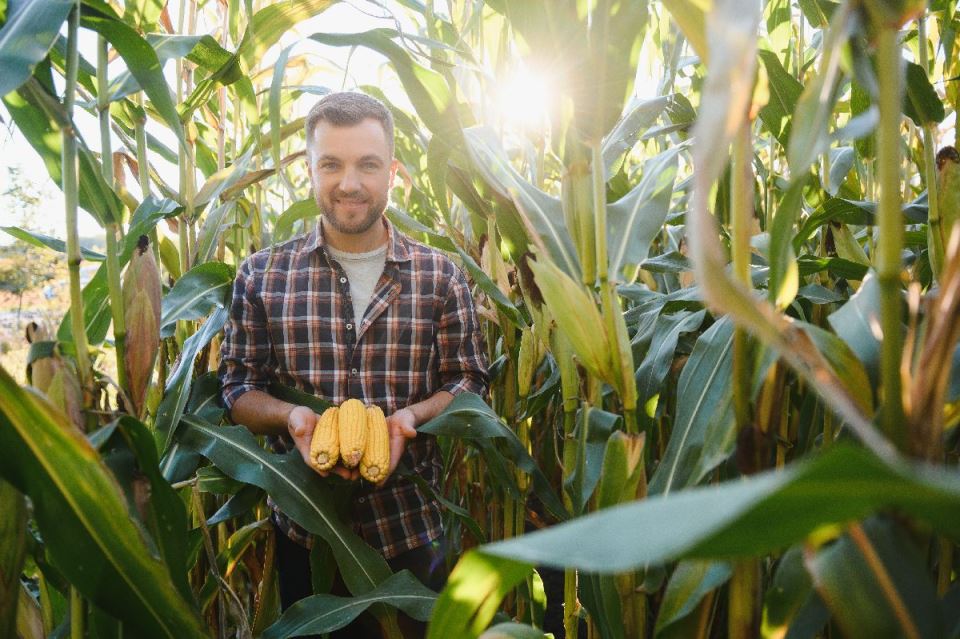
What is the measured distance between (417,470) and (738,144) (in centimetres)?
114

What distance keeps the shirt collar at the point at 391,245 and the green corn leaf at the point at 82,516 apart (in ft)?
3.13

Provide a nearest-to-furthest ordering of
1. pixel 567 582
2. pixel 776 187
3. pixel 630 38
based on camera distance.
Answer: pixel 630 38
pixel 567 582
pixel 776 187

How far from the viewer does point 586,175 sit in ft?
2.78

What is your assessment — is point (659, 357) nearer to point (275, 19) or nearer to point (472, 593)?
point (472, 593)

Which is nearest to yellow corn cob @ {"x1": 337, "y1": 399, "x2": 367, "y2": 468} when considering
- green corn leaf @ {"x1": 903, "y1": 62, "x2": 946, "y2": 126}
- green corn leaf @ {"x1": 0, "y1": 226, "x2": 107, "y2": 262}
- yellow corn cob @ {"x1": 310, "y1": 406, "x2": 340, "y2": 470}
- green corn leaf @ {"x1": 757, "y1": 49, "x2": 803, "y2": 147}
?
yellow corn cob @ {"x1": 310, "y1": 406, "x2": 340, "y2": 470}

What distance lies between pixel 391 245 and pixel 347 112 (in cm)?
32

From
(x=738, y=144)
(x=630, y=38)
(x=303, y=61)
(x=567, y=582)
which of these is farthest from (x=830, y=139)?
(x=303, y=61)

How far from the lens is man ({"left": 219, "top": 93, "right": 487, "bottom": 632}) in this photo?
152cm

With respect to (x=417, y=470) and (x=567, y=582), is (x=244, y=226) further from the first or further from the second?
(x=567, y=582)

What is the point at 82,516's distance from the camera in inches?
28.1

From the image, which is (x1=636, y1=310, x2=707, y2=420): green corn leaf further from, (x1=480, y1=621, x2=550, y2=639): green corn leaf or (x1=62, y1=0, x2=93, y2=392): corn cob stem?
(x1=62, y1=0, x2=93, y2=392): corn cob stem

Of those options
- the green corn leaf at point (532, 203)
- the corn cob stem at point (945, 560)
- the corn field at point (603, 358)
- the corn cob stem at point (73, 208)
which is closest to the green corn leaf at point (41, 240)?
the corn field at point (603, 358)

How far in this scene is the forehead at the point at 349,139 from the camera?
1482mm

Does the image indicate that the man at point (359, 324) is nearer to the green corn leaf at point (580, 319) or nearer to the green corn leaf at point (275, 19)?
the green corn leaf at point (275, 19)
